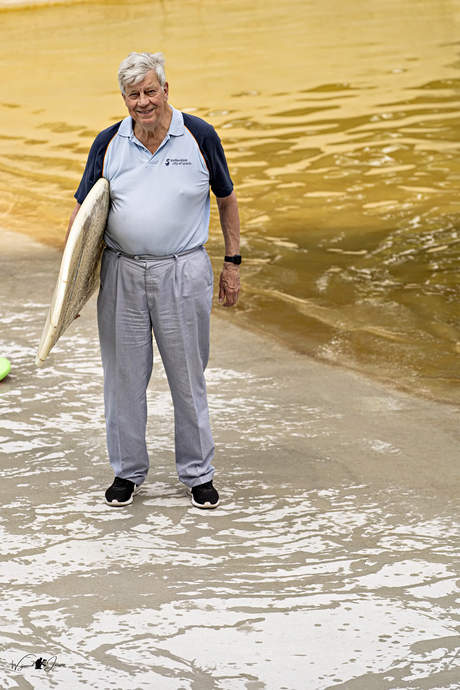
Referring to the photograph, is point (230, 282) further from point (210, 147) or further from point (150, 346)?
point (210, 147)

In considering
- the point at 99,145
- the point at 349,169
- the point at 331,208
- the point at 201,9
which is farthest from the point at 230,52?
the point at 99,145

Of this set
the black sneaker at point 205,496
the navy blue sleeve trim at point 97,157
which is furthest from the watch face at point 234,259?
the black sneaker at point 205,496

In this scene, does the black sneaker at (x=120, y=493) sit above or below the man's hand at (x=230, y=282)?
below

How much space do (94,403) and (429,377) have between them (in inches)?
74.4

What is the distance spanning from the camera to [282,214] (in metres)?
8.99

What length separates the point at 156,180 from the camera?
3473 mm

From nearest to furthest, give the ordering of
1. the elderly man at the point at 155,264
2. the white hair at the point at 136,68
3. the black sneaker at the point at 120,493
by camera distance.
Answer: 1. the white hair at the point at 136,68
2. the elderly man at the point at 155,264
3. the black sneaker at the point at 120,493

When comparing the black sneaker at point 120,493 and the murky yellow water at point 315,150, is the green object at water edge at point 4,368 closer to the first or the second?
the black sneaker at point 120,493

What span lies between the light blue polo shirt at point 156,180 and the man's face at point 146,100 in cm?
9

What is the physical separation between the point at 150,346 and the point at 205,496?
2.11ft

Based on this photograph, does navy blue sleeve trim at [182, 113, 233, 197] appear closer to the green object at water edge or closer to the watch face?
the watch face

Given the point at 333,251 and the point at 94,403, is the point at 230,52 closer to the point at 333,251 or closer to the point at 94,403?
the point at 333,251

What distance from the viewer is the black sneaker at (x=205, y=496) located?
3.84 metres

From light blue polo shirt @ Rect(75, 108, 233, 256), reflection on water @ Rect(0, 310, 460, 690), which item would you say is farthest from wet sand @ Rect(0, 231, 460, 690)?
light blue polo shirt @ Rect(75, 108, 233, 256)
